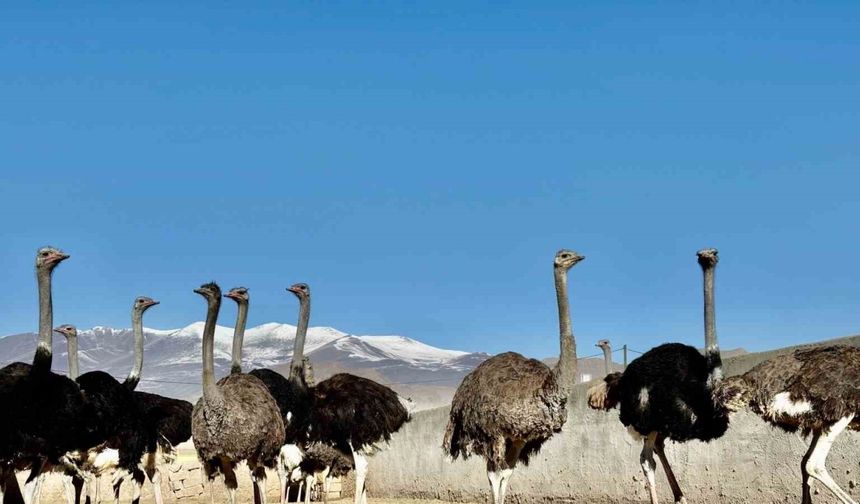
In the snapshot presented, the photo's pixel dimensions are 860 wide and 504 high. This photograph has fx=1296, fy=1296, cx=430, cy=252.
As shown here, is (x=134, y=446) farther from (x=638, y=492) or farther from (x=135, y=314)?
(x=638, y=492)

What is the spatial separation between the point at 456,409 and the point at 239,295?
4.45 m

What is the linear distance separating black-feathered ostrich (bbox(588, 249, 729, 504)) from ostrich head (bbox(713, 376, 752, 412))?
0.08 meters

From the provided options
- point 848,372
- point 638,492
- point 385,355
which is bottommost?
point 638,492

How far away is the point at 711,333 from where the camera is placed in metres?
10.9

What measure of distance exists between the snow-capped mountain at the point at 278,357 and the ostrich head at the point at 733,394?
74.1 metres

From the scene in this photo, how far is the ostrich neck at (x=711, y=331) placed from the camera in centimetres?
1060

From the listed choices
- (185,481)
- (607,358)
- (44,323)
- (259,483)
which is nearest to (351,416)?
(259,483)

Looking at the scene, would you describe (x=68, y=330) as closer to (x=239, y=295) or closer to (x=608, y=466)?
(x=239, y=295)

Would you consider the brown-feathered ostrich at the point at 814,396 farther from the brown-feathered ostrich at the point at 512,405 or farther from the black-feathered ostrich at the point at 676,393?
the brown-feathered ostrich at the point at 512,405

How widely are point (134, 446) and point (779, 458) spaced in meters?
6.23

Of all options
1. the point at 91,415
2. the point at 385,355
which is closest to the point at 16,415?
the point at 91,415

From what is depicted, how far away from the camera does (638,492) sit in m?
13.1

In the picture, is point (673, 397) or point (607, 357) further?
point (607, 357)

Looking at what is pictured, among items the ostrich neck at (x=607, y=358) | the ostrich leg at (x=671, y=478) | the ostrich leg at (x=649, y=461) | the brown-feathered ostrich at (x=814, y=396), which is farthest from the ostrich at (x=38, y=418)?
the ostrich neck at (x=607, y=358)
